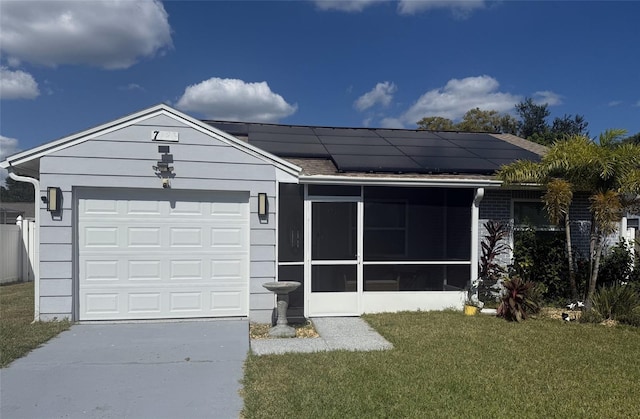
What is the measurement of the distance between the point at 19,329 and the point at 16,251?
779 centimetres

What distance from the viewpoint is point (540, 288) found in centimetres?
906

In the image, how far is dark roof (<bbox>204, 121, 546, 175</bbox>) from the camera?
→ 920cm

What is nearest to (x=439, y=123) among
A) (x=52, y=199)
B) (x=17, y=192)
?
(x=52, y=199)

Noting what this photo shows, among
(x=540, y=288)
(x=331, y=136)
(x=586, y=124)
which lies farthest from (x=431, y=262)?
(x=586, y=124)

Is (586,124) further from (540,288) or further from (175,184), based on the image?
(175,184)

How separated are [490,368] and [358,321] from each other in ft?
9.68

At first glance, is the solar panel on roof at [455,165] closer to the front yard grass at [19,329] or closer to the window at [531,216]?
the window at [531,216]

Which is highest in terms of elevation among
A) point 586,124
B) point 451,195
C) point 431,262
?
point 586,124

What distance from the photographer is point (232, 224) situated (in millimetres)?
8414

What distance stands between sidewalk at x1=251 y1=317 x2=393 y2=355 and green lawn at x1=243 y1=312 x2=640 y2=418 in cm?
24

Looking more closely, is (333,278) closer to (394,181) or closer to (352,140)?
(394,181)

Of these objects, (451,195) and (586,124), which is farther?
(586,124)

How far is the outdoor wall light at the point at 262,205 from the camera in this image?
26.8 ft

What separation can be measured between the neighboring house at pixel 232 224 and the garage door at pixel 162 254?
0.7 inches
